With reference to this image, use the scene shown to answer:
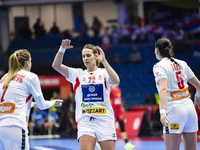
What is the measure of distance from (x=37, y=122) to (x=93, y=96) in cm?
920

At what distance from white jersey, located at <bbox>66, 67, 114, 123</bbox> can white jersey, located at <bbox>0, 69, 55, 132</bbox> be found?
0.71 m

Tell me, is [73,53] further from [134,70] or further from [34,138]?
[34,138]

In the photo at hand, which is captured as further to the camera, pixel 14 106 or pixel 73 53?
pixel 73 53

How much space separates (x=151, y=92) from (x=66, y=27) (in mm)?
9378

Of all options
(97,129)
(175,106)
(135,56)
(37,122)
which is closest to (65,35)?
(135,56)

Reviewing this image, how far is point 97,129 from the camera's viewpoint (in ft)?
13.1

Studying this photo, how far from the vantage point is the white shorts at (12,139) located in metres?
3.24

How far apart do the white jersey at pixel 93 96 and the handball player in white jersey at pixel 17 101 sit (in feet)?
2.09

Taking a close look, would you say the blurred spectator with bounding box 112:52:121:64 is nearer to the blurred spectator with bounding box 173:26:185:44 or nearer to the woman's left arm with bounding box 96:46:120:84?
the blurred spectator with bounding box 173:26:185:44

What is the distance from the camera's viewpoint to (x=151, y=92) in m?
15.2

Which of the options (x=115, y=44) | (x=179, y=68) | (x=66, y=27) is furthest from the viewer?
(x=66, y=27)

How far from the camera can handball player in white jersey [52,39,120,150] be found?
3.96 m

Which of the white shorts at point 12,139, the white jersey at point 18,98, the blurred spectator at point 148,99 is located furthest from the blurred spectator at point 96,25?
the white shorts at point 12,139

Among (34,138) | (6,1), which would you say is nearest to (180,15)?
(6,1)
